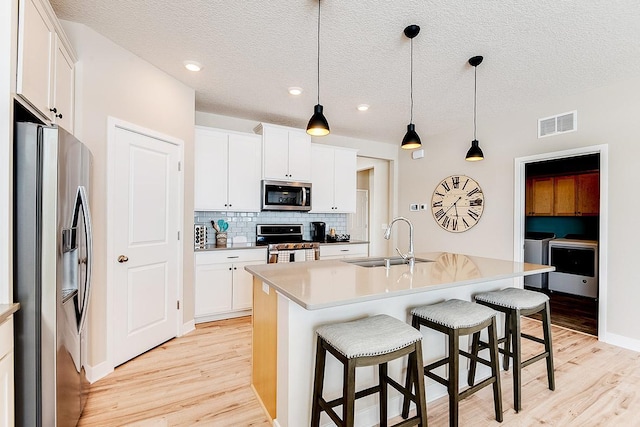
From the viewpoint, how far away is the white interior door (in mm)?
2486

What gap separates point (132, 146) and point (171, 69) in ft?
2.83

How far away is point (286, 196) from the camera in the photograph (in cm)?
421

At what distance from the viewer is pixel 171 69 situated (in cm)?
286

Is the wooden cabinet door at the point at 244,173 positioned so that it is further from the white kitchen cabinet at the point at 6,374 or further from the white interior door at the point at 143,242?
the white kitchen cabinet at the point at 6,374

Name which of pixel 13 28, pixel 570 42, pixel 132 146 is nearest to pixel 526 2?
pixel 570 42

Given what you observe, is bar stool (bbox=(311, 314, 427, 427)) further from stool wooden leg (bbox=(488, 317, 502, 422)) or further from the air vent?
the air vent

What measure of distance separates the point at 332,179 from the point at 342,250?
3.68 ft

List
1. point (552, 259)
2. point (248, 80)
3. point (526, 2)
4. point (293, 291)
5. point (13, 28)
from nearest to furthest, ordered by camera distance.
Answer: point (13, 28) < point (293, 291) < point (526, 2) < point (248, 80) < point (552, 259)

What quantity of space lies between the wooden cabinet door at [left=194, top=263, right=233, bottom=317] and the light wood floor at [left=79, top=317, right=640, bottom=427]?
1.89 ft

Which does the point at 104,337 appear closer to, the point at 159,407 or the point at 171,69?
the point at 159,407

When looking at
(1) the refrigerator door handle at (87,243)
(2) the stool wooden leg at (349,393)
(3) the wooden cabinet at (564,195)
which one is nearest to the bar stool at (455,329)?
(2) the stool wooden leg at (349,393)

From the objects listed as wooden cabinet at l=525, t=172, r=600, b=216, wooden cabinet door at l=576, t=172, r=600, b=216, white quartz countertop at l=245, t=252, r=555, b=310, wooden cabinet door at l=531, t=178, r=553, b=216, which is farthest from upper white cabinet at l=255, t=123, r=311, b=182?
wooden cabinet door at l=576, t=172, r=600, b=216

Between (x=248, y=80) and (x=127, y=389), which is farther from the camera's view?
(x=248, y=80)

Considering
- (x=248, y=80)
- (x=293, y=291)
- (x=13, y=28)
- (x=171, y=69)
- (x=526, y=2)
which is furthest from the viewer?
(x=248, y=80)
